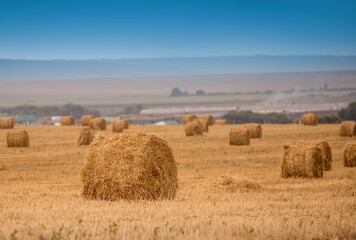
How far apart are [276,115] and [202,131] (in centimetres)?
5030

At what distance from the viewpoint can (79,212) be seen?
10312mm

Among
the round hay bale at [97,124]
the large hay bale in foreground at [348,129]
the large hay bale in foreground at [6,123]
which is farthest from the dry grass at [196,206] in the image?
the large hay bale in foreground at [6,123]

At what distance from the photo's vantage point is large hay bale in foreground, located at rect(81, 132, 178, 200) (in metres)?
12.6

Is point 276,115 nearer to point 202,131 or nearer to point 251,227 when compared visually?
point 202,131

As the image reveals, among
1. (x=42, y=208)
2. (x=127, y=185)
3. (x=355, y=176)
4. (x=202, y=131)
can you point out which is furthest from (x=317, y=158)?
(x=202, y=131)

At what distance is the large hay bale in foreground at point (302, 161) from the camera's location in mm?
19422

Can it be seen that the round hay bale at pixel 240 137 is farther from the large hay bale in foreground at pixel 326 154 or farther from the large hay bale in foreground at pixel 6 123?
the large hay bale in foreground at pixel 6 123

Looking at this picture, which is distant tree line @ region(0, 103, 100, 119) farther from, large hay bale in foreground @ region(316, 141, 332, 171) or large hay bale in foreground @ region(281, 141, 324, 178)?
large hay bale in foreground @ region(281, 141, 324, 178)

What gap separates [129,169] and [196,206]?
6.48ft

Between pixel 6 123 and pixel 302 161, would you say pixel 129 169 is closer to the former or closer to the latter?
pixel 302 161

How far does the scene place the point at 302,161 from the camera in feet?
64.0

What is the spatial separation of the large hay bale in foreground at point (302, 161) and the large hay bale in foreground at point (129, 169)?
7285 mm

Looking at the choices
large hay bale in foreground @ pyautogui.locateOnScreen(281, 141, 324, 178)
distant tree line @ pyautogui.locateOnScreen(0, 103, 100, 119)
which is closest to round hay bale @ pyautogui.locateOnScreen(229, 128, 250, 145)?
large hay bale in foreground @ pyautogui.locateOnScreen(281, 141, 324, 178)

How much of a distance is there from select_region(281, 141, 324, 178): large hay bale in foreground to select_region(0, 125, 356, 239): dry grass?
15.7 inches
